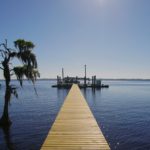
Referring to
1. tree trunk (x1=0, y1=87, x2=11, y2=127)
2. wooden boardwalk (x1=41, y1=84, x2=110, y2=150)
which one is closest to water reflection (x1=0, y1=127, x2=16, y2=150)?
tree trunk (x1=0, y1=87, x2=11, y2=127)

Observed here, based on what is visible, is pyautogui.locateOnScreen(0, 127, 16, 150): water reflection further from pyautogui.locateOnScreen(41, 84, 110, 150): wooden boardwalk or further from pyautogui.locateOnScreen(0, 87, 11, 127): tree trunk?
pyautogui.locateOnScreen(41, 84, 110, 150): wooden boardwalk

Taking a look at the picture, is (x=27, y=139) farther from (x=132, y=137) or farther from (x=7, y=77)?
(x=132, y=137)

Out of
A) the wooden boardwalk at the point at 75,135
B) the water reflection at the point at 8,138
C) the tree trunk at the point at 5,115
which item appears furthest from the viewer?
the tree trunk at the point at 5,115

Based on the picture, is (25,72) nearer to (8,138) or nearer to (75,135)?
(8,138)

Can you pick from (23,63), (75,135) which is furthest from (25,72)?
(75,135)

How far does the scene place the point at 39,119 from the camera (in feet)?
70.2

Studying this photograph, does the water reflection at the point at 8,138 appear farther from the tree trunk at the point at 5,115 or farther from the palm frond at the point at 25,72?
the palm frond at the point at 25,72

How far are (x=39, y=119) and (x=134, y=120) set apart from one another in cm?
805

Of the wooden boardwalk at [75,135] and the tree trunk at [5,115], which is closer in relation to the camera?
the wooden boardwalk at [75,135]

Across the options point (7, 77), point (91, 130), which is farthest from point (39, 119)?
point (91, 130)

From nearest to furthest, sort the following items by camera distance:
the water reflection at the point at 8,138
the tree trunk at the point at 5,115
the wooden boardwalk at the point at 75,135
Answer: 1. the wooden boardwalk at the point at 75,135
2. the water reflection at the point at 8,138
3. the tree trunk at the point at 5,115

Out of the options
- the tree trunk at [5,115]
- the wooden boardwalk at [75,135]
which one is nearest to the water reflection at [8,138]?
the tree trunk at [5,115]

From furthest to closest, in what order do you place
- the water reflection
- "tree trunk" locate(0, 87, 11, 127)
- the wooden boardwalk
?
1. "tree trunk" locate(0, 87, 11, 127)
2. the water reflection
3. the wooden boardwalk

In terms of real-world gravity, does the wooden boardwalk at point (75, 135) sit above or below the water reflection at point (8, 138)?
above
